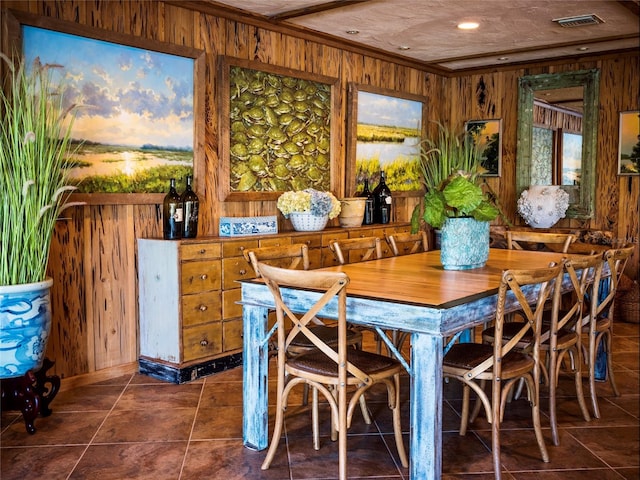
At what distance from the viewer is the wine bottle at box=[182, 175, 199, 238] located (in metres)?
4.30

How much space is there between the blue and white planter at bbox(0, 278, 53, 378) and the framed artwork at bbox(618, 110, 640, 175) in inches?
206

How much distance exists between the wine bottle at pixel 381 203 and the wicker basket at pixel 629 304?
2.23 metres

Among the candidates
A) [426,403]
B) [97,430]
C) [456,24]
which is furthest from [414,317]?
[456,24]

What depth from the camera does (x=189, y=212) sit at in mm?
4316

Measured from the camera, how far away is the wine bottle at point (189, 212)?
4305 millimetres

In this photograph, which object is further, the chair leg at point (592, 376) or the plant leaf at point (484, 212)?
the chair leg at point (592, 376)

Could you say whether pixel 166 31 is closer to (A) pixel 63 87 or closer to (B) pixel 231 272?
(A) pixel 63 87

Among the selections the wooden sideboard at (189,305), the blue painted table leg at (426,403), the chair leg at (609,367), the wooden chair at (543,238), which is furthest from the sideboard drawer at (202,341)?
the chair leg at (609,367)

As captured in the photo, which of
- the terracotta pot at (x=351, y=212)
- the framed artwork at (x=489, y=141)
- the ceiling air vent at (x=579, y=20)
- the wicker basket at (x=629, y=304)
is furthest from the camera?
the framed artwork at (x=489, y=141)

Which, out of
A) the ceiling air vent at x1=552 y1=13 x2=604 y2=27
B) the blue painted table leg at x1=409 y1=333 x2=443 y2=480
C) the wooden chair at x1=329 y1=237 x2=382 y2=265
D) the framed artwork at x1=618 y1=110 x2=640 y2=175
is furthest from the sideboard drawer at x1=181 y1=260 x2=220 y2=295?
the framed artwork at x1=618 y1=110 x2=640 y2=175

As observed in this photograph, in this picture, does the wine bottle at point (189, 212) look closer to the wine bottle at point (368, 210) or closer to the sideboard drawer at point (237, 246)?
the sideboard drawer at point (237, 246)

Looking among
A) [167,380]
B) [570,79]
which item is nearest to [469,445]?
[167,380]

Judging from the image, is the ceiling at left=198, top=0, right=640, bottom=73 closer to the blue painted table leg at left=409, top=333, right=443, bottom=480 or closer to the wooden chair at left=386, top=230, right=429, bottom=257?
the wooden chair at left=386, top=230, right=429, bottom=257

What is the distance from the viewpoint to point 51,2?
374 centimetres
